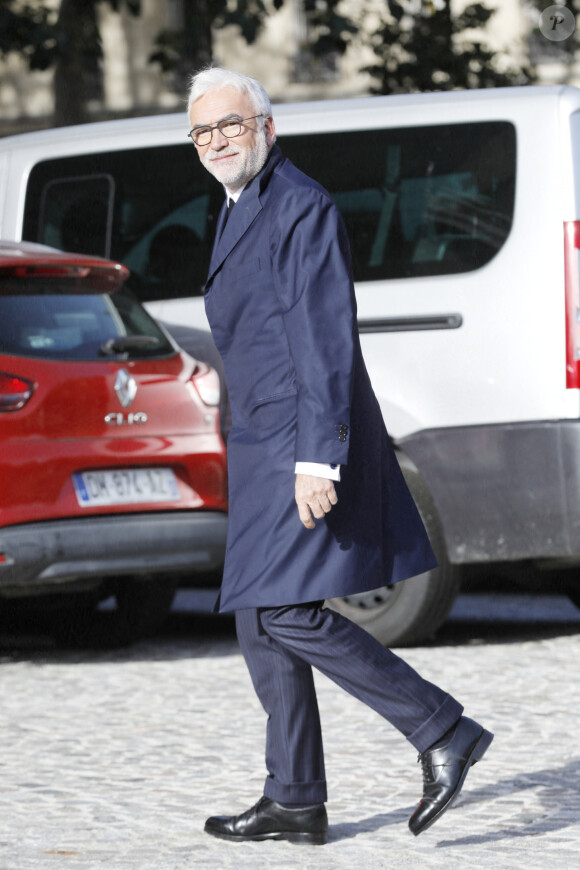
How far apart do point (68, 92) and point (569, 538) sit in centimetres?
1069

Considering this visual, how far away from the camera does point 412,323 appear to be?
22.9 feet

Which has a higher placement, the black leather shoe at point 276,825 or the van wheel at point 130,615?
the black leather shoe at point 276,825

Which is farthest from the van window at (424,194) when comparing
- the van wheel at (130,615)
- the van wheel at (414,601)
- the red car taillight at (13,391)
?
the van wheel at (130,615)

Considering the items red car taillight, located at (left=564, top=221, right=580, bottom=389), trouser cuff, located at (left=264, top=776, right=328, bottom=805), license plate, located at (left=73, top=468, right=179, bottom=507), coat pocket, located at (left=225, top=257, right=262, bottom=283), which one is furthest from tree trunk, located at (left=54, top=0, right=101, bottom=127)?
trouser cuff, located at (left=264, top=776, right=328, bottom=805)

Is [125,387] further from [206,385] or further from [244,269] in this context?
[244,269]

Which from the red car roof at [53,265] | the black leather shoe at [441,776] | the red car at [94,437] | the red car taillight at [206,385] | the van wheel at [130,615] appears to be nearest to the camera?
the black leather shoe at [441,776]

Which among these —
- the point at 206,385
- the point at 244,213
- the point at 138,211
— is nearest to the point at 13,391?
the point at 206,385

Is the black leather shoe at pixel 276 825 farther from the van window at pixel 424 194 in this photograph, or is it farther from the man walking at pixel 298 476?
the van window at pixel 424 194

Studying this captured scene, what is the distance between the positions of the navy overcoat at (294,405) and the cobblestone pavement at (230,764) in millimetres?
611

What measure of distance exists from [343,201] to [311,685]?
3404 millimetres

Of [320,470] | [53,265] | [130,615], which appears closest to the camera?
[320,470]

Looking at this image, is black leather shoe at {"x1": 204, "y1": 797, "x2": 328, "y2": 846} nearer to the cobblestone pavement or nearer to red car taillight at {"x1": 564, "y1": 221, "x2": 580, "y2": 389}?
the cobblestone pavement

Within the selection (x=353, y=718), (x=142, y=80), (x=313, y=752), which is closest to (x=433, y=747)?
(x=313, y=752)

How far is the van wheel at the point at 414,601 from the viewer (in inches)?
275
